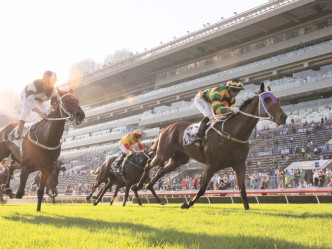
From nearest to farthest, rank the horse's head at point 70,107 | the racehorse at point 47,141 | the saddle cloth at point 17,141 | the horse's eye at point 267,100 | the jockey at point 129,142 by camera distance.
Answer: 1. the horse's eye at point 267,100
2. the horse's head at point 70,107
3. the racehorse at point 47,141
4. the saddle cloth at point 17,141
5. the jockey at point 129,142

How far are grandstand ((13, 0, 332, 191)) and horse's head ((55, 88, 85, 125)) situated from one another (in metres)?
19.1

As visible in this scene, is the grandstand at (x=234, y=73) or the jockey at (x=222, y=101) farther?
the grandstand at (x=234, y=73)

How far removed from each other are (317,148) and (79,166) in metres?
30.5

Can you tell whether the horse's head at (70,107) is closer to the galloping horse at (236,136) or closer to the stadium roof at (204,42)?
the galloping horse at (236,136)

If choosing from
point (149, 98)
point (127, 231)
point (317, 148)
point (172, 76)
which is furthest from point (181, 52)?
point (127, 231)

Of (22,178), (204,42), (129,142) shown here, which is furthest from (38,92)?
(204,42)

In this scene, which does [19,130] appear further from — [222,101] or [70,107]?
[222,101]

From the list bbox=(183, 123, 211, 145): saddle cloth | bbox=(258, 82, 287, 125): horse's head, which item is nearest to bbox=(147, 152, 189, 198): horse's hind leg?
bbox=(183, 123, 211, 145): saddle cloth

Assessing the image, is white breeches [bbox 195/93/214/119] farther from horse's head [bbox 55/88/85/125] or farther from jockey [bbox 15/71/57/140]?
jockey [bbox 15/71/57/140]

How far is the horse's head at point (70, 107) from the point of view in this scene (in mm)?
7102

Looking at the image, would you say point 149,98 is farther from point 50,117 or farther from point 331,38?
point 50,117

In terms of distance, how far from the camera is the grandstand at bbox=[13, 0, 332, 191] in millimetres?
32969

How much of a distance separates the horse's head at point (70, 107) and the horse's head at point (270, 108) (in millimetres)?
3498

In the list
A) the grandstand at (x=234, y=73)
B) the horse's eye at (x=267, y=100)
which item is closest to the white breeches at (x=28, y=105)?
the horse's eye at (x=267, y=100)
